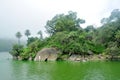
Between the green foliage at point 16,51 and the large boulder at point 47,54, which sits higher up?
the green foliage at point 16,51

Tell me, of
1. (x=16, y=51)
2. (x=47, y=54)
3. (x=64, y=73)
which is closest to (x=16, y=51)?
(x=16, y=51)

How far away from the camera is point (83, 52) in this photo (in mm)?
57000

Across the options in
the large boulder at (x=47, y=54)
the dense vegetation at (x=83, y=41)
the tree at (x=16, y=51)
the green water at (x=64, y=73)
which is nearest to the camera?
the green water at (x=64, y=73)

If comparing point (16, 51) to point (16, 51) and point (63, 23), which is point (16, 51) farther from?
point (63, 23)

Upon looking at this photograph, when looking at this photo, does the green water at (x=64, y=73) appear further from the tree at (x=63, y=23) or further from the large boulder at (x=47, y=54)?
the tree at (x=63, y=23)

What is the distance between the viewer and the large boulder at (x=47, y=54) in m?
58.3

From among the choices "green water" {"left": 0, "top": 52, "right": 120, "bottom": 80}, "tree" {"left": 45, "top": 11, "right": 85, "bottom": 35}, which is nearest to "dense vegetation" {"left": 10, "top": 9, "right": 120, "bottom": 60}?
"tree" {"left": 45, "top": 11, "right": 85, "bottom": 35}

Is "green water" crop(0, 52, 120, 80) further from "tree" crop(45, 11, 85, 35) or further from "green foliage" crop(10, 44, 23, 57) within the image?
"tree" crop(45, 11, 85, 35)

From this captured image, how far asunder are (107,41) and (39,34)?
36.6m

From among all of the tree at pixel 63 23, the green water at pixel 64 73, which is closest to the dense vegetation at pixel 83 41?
the tree at pixel 63 23

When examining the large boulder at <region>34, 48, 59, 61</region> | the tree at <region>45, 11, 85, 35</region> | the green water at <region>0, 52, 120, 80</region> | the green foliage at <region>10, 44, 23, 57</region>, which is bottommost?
the green water at <region>0, 52, 120, 80</region>

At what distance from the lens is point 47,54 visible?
5862 cm

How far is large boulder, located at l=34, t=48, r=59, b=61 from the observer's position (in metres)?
58.3

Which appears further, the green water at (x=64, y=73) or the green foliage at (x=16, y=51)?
the green foliage at (x=16, y=51)
